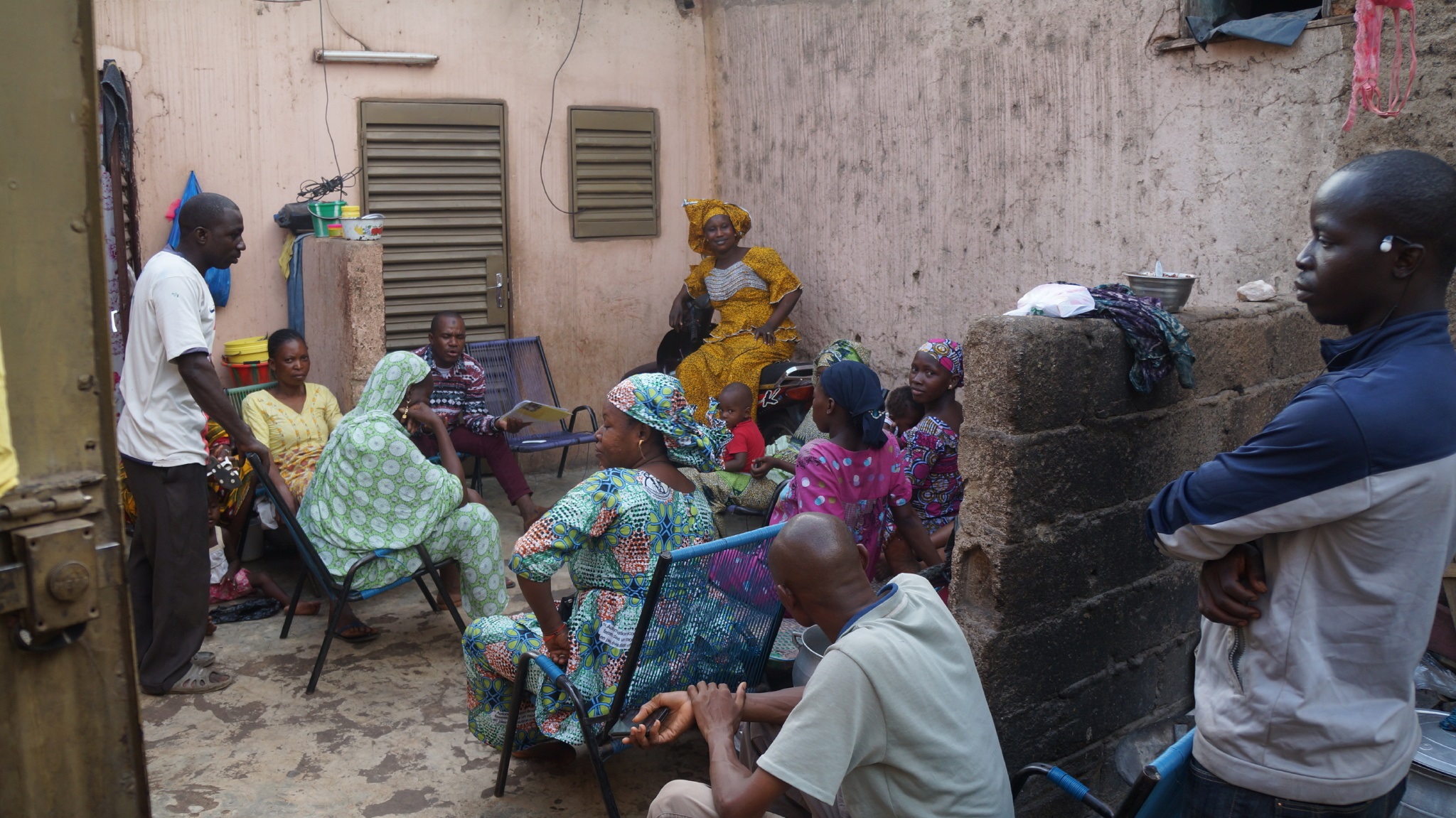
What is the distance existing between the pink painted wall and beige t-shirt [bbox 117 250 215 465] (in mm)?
2644

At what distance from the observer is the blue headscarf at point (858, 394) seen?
3664mm

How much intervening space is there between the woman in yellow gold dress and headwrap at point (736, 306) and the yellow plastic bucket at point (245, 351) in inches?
104

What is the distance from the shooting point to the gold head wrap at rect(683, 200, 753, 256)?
748cm

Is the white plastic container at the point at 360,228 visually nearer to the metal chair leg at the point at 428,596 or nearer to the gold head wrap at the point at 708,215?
the metal chair leg at the point at 428,596

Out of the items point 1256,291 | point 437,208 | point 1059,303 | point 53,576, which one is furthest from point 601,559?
point 437,208

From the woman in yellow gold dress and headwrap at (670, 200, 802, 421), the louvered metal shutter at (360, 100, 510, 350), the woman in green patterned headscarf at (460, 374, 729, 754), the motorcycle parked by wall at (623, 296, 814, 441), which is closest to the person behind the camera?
the woman in green patterned headscarf at (460, 374, 729, 754)

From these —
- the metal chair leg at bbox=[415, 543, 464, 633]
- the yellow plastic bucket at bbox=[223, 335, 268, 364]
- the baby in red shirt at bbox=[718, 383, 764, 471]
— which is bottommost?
the metal chair leg at bbox=[415, 543, 464, 633]

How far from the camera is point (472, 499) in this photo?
569 cm

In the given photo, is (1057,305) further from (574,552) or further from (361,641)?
(361,641)

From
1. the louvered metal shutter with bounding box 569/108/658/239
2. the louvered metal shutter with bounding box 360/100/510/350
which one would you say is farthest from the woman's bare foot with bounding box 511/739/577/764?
the louvered metal shutter with bounding box 569/108/658/239

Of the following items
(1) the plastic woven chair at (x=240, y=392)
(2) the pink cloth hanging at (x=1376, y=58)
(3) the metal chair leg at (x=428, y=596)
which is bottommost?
(3) the metal chair leg at (x=428, y=596)

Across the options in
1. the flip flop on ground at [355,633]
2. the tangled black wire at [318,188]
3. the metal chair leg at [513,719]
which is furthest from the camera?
the tangled black wire at [318,188]

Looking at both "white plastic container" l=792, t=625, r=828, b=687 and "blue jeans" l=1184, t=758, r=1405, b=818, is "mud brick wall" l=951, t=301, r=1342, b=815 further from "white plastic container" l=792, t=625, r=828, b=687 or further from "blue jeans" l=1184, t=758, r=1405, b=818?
"blue jeans" l=1184, t=758, r=1405, b=818

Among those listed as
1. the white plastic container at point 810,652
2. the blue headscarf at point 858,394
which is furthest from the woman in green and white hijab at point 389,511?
the white plastic container at point 810,652
